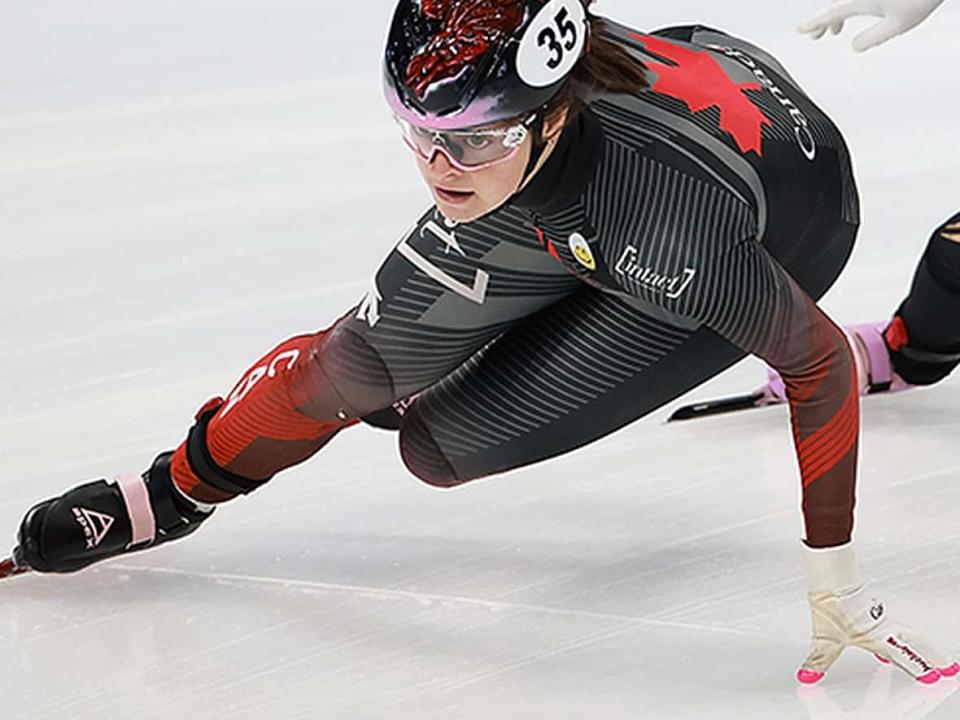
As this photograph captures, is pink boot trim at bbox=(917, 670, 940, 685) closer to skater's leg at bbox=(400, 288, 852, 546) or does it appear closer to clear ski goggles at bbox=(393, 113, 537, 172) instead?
skater's leg at bbox=(400, 288, 852, 546)

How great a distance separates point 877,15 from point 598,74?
0.74 m

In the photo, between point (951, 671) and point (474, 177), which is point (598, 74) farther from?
point (951, 671)

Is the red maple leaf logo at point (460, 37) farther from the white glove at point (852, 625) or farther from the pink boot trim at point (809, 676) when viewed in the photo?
the pink boot trim at point (809, 676)

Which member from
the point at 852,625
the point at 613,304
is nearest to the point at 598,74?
the point at 613,304

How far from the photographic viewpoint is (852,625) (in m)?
1.63

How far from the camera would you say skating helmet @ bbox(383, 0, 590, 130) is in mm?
1479

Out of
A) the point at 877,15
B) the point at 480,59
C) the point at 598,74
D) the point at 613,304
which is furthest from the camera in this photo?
the point at 877,15

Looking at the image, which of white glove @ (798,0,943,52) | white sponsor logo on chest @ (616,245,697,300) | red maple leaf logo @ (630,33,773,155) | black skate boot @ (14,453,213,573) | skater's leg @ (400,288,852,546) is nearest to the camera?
white sponsor logo on chest @ (616,245,697,300)

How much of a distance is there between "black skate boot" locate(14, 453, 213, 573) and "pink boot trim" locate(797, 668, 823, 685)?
Result: 71cm

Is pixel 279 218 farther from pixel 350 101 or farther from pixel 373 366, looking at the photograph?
pixel 373 366

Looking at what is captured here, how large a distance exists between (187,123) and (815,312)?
2571 mm

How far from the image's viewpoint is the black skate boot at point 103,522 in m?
2.00

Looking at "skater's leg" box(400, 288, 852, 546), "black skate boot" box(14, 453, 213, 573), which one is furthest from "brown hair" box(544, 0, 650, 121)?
"black skate boot" box(14, 453, 213, 573)

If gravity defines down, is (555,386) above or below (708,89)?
below
